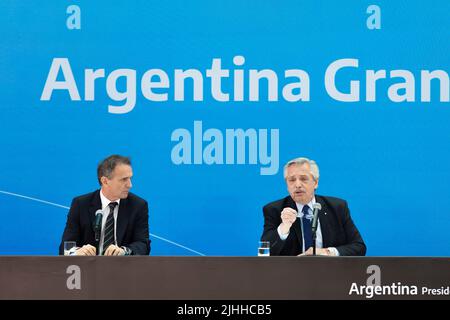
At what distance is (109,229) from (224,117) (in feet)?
3.58

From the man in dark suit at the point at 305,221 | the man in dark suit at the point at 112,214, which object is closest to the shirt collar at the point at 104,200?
the man in dark suit at the point at 112,214

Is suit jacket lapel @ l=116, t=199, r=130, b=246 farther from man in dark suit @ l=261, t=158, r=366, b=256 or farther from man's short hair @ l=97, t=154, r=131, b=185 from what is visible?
man in dark suit @ l=261, t=158, r=366, b=256

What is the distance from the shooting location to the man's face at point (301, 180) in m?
4.59

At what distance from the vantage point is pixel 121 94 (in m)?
5.16

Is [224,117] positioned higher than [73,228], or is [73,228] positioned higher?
[224,117]

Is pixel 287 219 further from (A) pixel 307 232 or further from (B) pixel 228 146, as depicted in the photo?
(B) pixel 228 146

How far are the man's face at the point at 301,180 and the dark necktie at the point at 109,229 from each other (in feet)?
3.28

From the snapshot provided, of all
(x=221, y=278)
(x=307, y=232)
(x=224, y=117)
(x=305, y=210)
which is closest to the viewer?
(x=221, y=278)

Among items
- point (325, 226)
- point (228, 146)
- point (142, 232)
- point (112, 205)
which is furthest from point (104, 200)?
point (325, 226)

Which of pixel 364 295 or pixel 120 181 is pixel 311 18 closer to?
pixel 120 181

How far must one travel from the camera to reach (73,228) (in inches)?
180

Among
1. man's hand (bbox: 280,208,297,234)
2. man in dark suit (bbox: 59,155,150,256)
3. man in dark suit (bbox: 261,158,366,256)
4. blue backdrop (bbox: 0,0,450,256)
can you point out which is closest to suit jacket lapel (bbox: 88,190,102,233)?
man in dark suit (bbox: 59,155,150,256)

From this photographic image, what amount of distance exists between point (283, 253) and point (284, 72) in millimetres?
1279

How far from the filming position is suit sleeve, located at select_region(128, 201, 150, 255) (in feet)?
14.7
